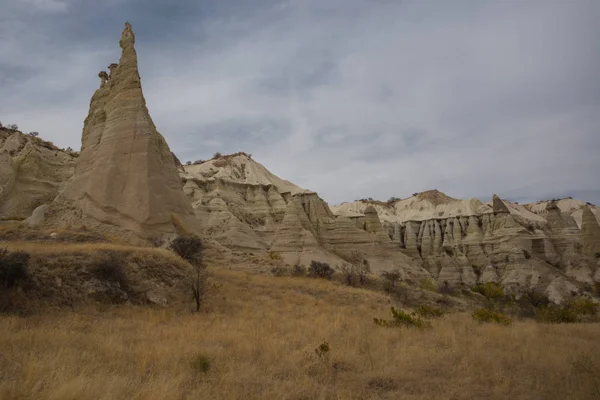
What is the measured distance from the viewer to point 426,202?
89938 millimetres

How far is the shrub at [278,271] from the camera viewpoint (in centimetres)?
2301

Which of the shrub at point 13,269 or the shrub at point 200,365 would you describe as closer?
the shrub at point 200,365

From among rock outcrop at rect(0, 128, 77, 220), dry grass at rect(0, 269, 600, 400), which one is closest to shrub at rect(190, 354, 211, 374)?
dry grass at rect(0, 269, 600, 400)

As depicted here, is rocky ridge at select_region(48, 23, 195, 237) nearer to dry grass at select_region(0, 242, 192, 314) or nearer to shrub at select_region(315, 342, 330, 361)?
dry grass at select_region(0, 242, 192, 314)

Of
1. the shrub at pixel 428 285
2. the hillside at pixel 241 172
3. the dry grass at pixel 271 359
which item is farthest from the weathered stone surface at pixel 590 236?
the dry grass at pixel 271 359

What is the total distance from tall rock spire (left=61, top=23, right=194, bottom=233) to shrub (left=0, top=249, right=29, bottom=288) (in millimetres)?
9343

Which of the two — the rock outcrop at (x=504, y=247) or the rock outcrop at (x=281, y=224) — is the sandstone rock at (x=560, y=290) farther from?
the rock outcrop at (x=281, y=224)

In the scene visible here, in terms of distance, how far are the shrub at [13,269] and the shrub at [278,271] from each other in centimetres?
1373

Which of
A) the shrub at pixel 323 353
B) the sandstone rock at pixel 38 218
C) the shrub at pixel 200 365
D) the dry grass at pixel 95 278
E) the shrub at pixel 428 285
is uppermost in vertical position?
the sandstone rock at pixel 38 218

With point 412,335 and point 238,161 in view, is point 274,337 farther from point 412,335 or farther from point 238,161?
point 238,161

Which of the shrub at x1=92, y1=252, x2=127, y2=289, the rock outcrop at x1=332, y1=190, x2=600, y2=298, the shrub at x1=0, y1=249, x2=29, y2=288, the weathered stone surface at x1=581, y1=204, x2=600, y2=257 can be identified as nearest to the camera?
the shrub at x1=0, y1=249, x2=29, y2=288

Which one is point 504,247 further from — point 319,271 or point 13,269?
point 13,269

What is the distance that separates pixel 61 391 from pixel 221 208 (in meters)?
43.3

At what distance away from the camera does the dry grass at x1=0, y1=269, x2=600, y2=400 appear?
5.05m
